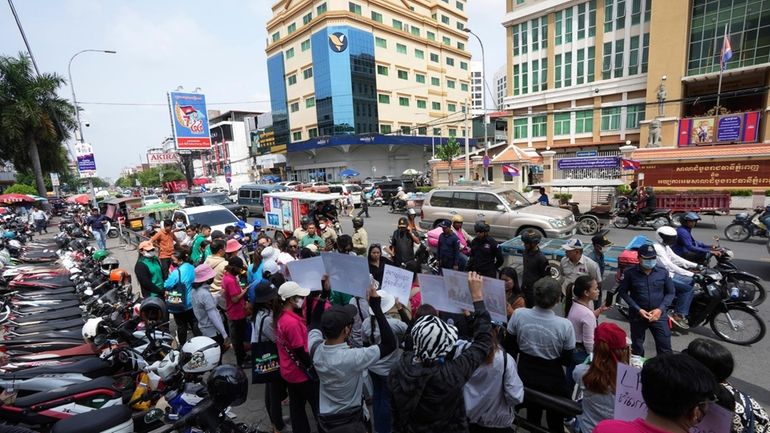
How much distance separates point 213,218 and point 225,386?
33.8 ft

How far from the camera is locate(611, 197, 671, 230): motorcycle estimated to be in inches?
469

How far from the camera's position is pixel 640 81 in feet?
99.2

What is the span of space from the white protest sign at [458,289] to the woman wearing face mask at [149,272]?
5.02 m

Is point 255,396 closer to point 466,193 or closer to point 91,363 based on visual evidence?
point 91,363

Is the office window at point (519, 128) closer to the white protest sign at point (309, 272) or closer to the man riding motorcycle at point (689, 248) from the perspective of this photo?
the man riding motorcycle at point (689, 248)

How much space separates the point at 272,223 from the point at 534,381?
538 inches

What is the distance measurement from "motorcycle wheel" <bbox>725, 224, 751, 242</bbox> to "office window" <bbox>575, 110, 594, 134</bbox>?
26.5 meters

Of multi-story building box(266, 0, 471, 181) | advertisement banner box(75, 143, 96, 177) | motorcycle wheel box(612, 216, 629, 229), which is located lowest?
motorcycle wheel box(612, 216, 629, 229)

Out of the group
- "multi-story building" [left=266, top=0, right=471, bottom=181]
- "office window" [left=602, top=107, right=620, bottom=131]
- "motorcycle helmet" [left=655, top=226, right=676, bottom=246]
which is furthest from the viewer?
"multi-story building" [left=266, top=0, right=471, bottom=181]

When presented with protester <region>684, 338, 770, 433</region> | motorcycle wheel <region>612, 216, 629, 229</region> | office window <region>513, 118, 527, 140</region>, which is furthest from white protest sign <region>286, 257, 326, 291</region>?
office window <region>513, 118, 527, 140</region>

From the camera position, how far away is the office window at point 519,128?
37.3 meters

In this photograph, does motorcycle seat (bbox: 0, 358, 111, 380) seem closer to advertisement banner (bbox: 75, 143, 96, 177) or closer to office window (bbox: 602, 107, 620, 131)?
advertisement banner (bbox: 75, 143, 96, 177)

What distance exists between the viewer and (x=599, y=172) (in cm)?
2252

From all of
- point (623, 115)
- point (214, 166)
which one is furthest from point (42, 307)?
point (214, 166)
